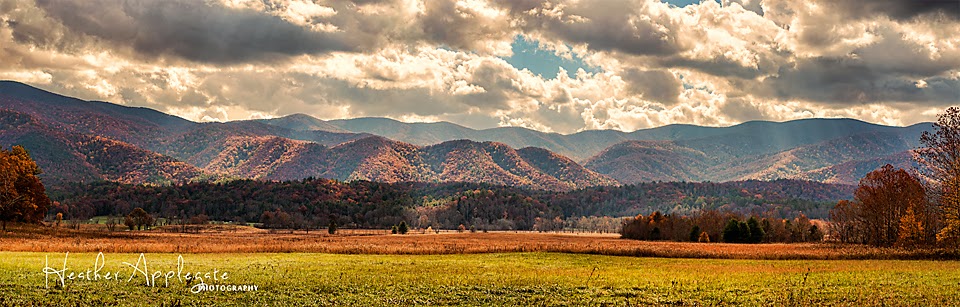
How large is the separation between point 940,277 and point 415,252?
51635mm

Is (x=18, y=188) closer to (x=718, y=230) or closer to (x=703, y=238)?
(x=703, y=238)

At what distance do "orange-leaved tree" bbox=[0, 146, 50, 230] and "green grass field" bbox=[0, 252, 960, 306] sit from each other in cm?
5108

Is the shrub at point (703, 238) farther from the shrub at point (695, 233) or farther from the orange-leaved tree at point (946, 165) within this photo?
the orange-leaved tree at point (946, 165)

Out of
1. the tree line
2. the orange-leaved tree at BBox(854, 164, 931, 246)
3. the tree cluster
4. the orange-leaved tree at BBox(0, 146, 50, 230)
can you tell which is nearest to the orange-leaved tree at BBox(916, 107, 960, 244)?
the tree line

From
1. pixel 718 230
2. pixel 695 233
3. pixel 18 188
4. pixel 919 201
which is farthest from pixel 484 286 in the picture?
pixel 718 230

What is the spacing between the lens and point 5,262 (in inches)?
1713

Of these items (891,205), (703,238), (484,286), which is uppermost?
(891,205)

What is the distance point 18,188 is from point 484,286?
86.5 metres

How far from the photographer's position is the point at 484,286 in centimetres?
4016

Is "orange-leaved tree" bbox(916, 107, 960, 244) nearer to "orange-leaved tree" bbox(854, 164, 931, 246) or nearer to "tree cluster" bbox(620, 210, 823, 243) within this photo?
"orange-leaved tree" bbox(854, 164, 931, 246)

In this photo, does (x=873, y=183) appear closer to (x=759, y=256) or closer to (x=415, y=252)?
(x=759, y=256)

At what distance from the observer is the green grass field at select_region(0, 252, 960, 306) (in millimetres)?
32531

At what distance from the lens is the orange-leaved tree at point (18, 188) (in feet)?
293

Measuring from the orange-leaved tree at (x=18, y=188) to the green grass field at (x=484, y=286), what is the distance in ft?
168
